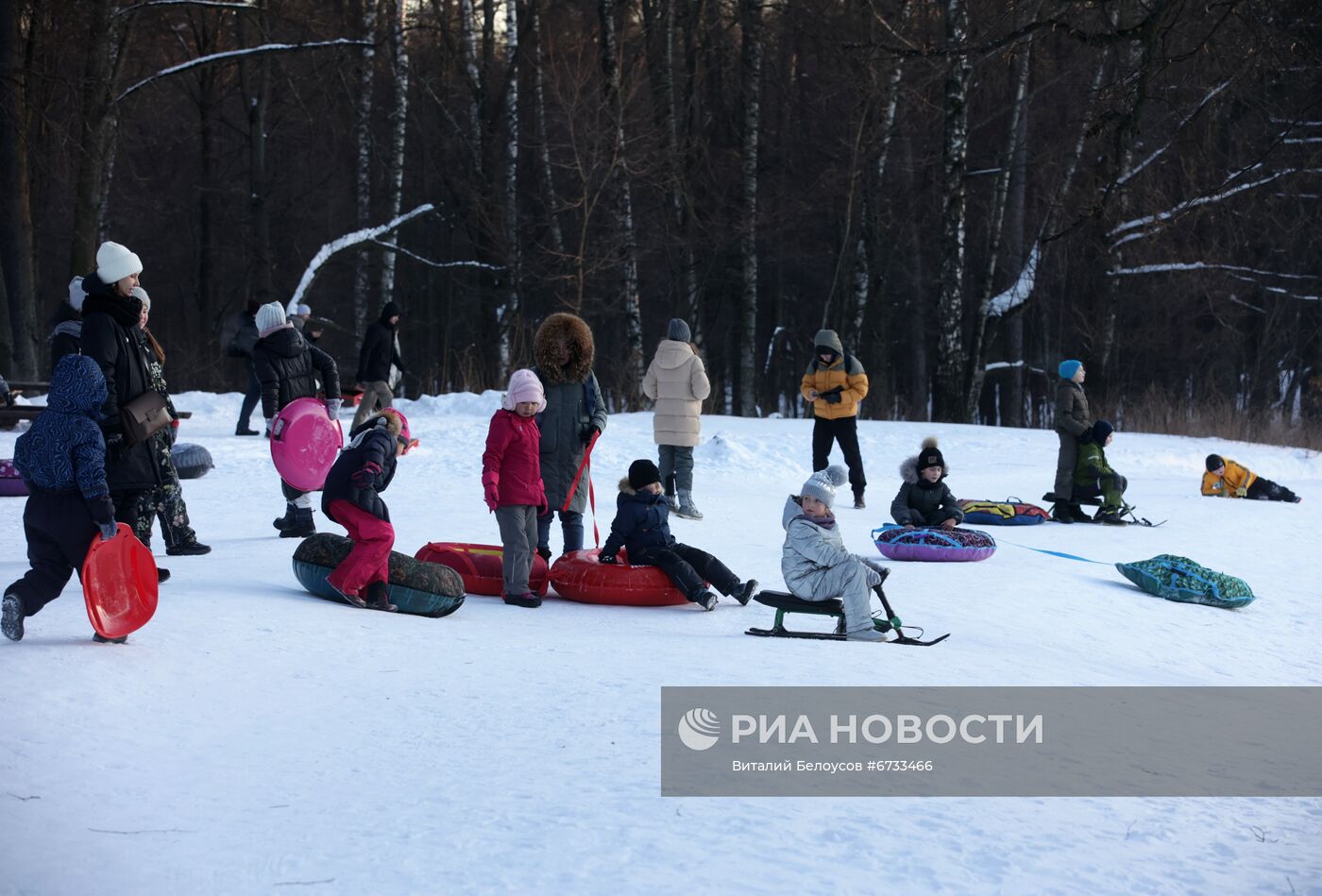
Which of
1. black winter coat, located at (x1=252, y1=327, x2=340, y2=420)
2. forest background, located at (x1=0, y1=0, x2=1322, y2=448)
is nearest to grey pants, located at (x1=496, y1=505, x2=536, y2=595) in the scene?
black winter coat, located at (x1=252, y1=327, x2=340, y2=420)

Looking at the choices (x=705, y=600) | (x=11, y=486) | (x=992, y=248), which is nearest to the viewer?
(x=705, y=600)

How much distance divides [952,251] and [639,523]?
16.8m

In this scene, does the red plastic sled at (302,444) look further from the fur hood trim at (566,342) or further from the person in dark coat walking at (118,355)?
the person in dark coat walking at (118,355)

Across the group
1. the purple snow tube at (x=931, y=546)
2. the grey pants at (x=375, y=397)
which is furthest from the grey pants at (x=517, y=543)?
the grey pants at (x=375, y=397)

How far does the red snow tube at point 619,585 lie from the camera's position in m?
7.85

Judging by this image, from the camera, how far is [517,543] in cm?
766

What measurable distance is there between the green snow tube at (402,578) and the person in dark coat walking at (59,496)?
1.60 meters

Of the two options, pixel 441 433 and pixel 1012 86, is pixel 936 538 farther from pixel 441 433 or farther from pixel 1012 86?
pixel 1012 86

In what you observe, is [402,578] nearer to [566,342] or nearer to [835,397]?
[566,342]

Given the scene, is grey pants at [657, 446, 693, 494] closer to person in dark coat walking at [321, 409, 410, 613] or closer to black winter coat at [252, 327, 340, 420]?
black winter coat at [252, 327, 340, 420]

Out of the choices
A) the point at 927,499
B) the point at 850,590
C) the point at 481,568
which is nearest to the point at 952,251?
the point at 927,499

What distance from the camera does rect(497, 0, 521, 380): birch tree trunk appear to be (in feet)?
82.7

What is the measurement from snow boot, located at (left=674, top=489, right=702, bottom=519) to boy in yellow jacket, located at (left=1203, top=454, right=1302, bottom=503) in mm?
7103

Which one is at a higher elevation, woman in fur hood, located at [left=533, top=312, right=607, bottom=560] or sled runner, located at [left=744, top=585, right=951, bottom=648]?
woman in fur hood, located at [left=533, top=312, right=607, bottom=560]
